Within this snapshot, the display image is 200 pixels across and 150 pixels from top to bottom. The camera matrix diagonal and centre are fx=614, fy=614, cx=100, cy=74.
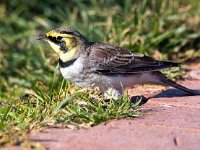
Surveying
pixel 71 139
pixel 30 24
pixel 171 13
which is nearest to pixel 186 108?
pixel 71 139

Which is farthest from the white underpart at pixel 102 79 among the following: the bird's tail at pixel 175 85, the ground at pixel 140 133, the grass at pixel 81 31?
the ground at pixel 140 133

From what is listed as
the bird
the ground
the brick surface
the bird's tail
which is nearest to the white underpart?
the bird

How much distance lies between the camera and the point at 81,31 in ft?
28.7

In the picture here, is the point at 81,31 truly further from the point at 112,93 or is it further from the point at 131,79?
the point at 112,93

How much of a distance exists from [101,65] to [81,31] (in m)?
2.71

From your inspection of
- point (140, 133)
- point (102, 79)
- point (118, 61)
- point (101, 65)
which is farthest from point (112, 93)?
point (140, 133)

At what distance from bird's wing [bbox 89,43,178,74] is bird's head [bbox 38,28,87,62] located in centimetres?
16

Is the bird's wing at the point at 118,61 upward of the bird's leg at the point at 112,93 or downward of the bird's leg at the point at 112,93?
upward

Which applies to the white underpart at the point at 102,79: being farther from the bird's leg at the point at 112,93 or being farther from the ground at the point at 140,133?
the ground at the point at 140,133

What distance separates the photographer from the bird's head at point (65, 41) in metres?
6.13

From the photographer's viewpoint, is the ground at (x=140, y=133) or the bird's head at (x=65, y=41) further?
the bird's head at (x=65, y=41)

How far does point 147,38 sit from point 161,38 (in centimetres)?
19

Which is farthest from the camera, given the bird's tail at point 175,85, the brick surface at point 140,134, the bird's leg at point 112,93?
the bird's tail at point 175,85

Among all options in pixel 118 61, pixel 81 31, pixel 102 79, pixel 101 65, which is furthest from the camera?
pixel 81 31
